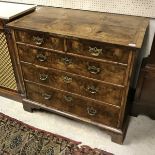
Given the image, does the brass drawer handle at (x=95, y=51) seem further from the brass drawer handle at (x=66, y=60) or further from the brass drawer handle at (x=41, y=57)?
the brass drawer handle at (x=41, y=57)

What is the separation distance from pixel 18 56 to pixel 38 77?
8.7 inches

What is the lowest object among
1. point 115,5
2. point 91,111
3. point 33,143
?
point 33,143

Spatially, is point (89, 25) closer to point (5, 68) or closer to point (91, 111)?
point (91, 111)

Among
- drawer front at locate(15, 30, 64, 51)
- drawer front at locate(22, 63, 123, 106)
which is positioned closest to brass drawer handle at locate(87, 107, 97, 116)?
drawer front at locate(22, 63, 123, 106)

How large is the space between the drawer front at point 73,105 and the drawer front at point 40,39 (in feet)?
1.30

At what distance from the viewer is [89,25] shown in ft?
4.52

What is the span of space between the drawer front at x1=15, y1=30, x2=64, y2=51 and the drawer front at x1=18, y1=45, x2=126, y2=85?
53 mm

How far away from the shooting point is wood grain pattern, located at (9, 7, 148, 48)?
1.21 metres

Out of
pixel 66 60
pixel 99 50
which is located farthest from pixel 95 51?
pixel 66 60

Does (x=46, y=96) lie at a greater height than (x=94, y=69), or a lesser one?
lesser

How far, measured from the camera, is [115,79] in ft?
4.24

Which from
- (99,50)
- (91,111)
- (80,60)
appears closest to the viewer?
(99,50)

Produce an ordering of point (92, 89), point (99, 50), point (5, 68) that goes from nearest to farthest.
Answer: point (99, 50), point (92, 89), point (5, 68)

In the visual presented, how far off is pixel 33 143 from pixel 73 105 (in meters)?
0.43
